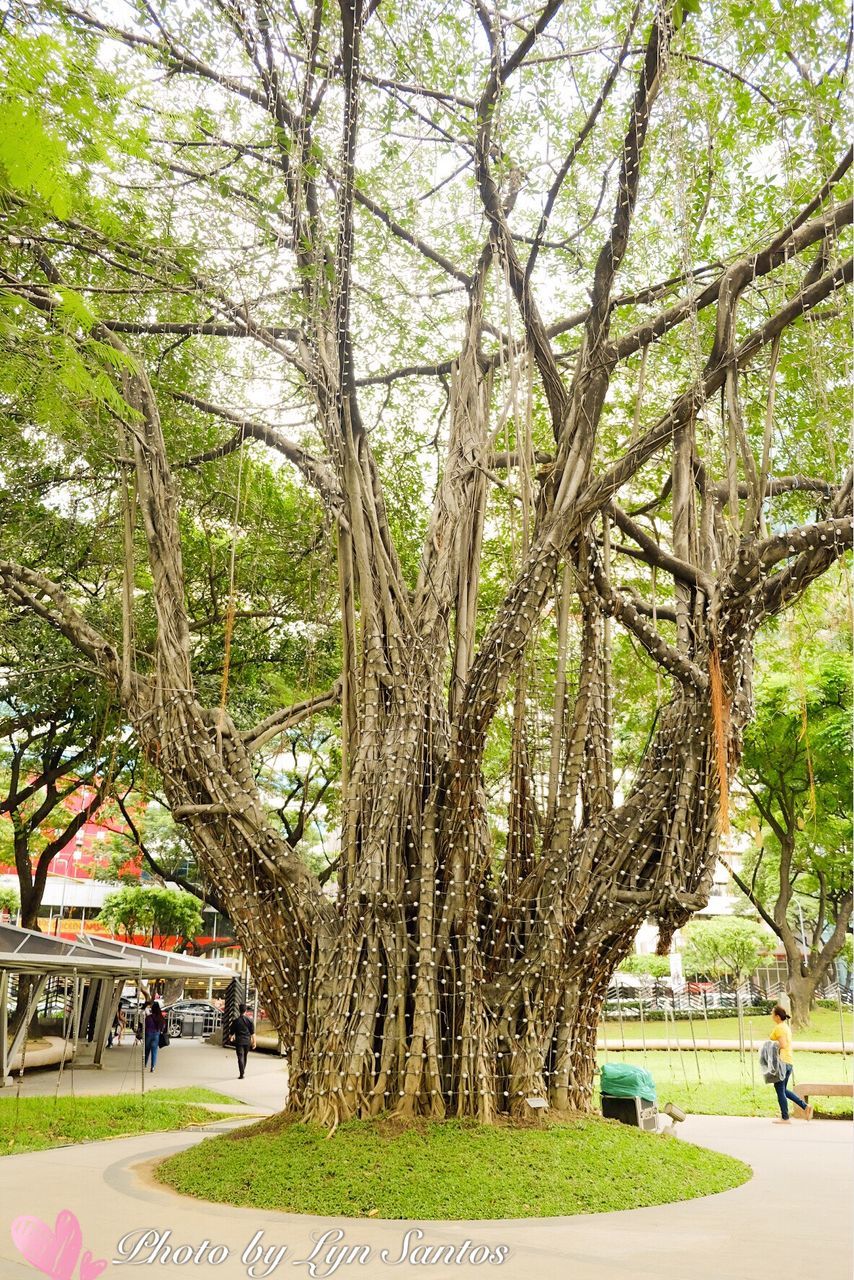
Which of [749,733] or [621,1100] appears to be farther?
[749,733]

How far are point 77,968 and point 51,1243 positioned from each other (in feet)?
20.7

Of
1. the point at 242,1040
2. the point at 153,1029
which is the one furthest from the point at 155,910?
the point at 242,1040

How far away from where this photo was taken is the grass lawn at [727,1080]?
8.04 m

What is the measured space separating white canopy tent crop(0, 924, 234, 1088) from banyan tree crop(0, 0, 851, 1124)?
4.04m

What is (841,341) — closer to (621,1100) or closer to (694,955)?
(621,1100)

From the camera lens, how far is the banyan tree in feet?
15.0

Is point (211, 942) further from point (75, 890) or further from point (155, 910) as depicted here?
point (155, 910)

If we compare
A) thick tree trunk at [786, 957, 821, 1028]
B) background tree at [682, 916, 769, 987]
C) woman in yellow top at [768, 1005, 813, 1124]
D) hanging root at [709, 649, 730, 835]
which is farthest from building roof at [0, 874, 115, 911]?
hanging root at [709, 649, 730, 835]

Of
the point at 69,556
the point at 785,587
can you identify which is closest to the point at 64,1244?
the point at 785,587

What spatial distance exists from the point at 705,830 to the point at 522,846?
0.98m

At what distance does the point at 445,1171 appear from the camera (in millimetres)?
3887

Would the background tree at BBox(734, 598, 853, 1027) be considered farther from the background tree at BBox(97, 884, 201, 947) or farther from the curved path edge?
the background tree at BBox(97, 884, 201, 947)

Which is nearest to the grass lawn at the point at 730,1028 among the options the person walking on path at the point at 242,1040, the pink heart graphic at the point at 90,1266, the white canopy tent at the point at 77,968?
the person walking on path at the point at 242,1040

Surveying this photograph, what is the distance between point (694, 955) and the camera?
22766mm
